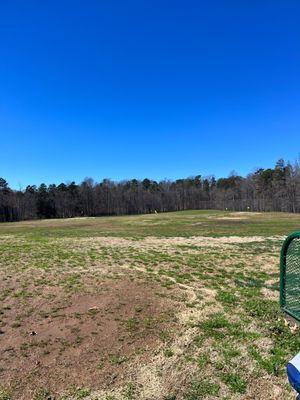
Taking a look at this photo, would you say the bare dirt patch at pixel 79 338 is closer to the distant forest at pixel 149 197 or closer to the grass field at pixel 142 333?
the grass field at pixel 142 333

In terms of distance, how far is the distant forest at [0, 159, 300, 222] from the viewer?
246ft

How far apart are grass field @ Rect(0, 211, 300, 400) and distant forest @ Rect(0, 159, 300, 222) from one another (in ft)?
220

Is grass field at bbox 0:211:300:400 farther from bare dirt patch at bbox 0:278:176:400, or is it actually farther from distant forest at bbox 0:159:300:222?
distant forest at bbox 0:159:300:222

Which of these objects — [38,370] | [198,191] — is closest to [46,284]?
[38,370]

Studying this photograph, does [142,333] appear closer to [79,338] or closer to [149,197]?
[79,338]

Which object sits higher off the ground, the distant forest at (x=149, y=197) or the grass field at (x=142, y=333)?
the distant forest at (x=149, y=197)

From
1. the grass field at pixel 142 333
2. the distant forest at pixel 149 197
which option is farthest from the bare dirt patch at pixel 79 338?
the distant forest at pixel 149 197

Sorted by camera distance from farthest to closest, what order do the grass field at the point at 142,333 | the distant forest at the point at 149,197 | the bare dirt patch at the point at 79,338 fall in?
1. the distant forest at the point at 149,197
2. the bare dirt patch at the point at 79,338
3. the grass field at the point at 142,333

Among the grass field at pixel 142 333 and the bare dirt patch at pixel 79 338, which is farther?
the bare dirt patch at pixel 79 338

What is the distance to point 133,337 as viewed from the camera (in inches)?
229

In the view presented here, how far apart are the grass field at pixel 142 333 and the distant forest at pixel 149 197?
220ft

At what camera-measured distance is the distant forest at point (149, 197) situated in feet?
246

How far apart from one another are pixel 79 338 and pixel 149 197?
88562 millimetres

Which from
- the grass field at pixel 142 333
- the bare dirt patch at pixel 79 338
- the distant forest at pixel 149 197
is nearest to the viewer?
the grass field at pixel 142 333
